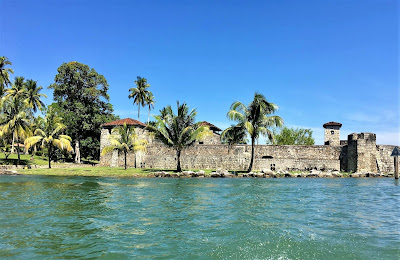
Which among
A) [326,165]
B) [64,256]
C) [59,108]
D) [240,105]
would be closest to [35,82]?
[59,108]

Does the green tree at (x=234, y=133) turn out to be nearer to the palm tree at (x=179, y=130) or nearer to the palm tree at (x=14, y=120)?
the palm tree at (x=179, y=130)

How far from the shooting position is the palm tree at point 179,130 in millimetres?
26516

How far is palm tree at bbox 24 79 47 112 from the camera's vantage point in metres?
44.1

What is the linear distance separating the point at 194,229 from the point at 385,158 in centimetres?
3171

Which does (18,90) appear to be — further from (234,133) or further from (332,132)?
(332,132)

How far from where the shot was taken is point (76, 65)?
1676 inches

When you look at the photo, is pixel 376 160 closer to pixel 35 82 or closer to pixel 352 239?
pixel 352 239

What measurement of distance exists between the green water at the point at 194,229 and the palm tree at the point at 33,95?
39.0 metres

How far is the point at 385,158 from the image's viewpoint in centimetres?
3145

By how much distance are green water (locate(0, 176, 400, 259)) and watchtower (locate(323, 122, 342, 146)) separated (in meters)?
30.5

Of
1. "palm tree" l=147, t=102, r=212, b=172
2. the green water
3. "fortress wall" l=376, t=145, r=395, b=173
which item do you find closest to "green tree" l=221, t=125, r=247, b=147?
"palm tree" l=147, t=102, r=212, b=172

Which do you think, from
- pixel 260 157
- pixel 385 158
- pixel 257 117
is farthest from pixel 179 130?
pixel 385 158

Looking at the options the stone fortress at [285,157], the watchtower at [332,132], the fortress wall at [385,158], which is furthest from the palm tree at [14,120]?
the fortress wall at [385,158]

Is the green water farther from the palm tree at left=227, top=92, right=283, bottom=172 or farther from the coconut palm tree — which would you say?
the coconut palm tree
